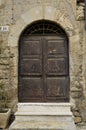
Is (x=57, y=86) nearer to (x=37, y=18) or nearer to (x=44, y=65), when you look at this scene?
(x=44, y=65)

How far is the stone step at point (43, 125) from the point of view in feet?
24.6

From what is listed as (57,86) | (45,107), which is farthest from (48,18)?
(45,107)

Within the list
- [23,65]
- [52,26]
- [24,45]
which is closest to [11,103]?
[23,65]

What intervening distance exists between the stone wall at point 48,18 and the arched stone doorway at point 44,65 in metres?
0.22

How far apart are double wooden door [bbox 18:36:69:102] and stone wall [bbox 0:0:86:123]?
25cm

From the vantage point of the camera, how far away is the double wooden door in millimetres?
8703

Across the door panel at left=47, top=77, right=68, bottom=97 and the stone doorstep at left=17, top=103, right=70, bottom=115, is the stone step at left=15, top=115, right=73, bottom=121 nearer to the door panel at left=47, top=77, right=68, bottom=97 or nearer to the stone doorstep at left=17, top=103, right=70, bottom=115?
the stone doorstep at left=17, top=103, right=70, bottom=115

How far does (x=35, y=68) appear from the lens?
8.75 metres

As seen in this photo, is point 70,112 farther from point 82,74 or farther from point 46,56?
point 46,56

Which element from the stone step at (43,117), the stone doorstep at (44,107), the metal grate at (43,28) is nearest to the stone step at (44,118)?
the stone step at (43,117)

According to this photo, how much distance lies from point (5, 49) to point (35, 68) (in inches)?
38.5

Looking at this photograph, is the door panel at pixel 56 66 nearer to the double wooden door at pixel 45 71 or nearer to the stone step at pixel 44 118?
the double wooden door at pixel 45 71

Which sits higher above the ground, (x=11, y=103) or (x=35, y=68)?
(x=35, y=68)

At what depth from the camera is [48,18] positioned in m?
8.60
